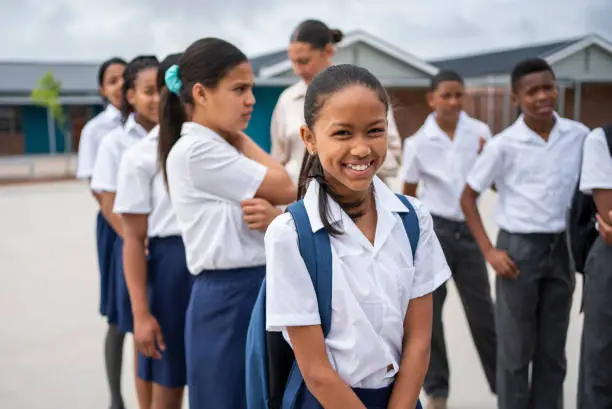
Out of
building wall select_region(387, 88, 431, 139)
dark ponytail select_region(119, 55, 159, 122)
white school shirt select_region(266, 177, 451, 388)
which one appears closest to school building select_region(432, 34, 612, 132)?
building wall select_region(387, 88, 431, 139)

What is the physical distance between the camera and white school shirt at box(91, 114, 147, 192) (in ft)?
9.84

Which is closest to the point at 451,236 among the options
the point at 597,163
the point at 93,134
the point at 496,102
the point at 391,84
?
the point at 597,163

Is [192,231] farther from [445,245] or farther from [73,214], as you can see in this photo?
[73,214]

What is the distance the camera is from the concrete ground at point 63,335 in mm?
3439

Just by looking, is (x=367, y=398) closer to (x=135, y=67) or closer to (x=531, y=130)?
→ (x=531, y=130)

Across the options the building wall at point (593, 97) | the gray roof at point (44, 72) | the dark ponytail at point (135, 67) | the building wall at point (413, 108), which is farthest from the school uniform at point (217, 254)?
the gray roof at point (44, 72)

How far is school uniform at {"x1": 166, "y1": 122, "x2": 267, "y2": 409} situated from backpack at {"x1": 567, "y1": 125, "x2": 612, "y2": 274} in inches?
51.4

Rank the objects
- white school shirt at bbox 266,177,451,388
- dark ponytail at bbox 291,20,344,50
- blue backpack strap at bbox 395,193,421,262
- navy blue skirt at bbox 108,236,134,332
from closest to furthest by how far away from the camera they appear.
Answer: white school shirt at bbox 266,177,451,388 → blue backpack strap at bbox 395,193,421,262 → navy blue skirt at bbox 108,236,134,332 → dark ponytail at bbox 291,20,344,50

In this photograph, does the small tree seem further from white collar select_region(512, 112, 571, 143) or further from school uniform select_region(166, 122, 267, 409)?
school uniform select_region(166, 122, 267, 409)

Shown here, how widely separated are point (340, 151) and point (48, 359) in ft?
10.6

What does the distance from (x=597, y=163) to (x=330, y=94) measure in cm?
129

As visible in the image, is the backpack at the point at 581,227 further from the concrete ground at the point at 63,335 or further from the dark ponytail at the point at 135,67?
the dark ponytail at the point at 135,67

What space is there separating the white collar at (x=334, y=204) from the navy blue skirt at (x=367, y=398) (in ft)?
1.23

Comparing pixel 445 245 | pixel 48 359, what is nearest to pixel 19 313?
pixel 48 359
